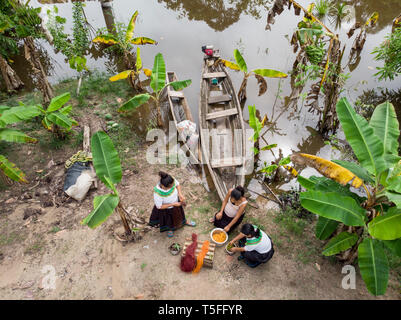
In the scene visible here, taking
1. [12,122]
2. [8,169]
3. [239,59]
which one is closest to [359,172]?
[239,59]

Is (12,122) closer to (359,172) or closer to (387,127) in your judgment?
(359,172)

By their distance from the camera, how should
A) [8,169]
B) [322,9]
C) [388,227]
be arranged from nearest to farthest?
[388,227] < [8,169] < [322,9]

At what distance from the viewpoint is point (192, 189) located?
5344 mm

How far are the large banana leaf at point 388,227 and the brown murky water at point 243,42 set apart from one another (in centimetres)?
307

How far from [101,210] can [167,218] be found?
1347 millimetres

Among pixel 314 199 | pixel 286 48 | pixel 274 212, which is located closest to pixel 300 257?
pixel 274 212

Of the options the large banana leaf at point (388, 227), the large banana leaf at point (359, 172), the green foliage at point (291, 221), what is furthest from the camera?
the green foliage at point (291, 221)

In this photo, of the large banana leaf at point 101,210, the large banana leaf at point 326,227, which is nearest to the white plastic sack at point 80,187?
the large banana leaf at point 101,210

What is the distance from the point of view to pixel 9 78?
288 inches

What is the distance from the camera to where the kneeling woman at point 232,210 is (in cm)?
380

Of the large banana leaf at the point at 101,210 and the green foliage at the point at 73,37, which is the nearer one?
the large banana leaf at the point at 101,210

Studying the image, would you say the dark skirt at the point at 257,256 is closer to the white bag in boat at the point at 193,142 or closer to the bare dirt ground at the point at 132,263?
the bare dirt ground at the point at 132,263

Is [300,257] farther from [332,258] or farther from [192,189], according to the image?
[192,189]
